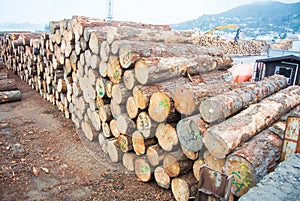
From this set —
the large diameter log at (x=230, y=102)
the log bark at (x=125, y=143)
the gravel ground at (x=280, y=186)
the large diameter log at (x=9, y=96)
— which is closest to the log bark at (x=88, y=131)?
the log bark at (x=125, y=143)

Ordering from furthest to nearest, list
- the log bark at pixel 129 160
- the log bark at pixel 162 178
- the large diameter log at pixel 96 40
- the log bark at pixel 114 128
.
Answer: the large diameter log at pixel 96 40
the log bark at pixel 114 128
the log bark at pixel 129 160
the log bark at pixel 162 178

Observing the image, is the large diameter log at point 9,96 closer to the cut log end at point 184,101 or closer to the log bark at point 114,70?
the log bark at point 114,70

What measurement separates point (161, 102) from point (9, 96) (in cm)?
652

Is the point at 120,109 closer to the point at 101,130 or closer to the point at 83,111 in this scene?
the point at 101,130

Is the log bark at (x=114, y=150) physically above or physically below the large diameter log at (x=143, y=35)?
below

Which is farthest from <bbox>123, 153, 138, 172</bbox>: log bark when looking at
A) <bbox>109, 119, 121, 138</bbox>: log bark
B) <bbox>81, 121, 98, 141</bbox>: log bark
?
<bbox>81, 121, 98, 141</bbox>: log bark

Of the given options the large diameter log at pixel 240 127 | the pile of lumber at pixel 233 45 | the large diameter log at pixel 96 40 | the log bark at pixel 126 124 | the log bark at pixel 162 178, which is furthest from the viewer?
the pile of lumber at pixel 233 45

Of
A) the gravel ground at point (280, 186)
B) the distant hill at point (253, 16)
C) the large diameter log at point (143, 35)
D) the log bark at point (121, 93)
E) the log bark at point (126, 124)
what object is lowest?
the log bark at point (126, 124)

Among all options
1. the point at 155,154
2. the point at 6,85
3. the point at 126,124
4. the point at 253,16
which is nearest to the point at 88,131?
the point at 126,124

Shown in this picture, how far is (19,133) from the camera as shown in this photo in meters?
5.71

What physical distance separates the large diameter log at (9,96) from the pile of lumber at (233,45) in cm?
1536

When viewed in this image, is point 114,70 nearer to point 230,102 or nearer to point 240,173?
point 230,102

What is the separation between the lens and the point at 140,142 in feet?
13.0

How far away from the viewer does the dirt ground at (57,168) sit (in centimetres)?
377
